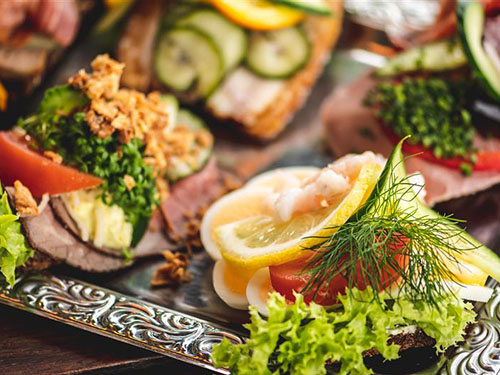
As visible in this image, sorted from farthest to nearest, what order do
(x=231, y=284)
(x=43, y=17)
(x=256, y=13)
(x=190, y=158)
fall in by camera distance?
(x=256, y=13) → (x=43, y=17) → (x=190, y=158) → (x=231, y=284)

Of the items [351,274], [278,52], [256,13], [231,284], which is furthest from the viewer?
[278,52]

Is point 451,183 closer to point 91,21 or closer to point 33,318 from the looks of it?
point 33,318

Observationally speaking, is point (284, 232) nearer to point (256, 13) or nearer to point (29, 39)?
point (256, 13)

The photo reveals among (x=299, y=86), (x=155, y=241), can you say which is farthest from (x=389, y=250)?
(x=299, y=86)

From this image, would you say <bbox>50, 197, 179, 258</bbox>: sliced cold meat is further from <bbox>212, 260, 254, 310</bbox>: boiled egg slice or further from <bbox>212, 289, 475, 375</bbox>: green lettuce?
<bbox>212, 289, 475, 375</bbox>: green lettuce

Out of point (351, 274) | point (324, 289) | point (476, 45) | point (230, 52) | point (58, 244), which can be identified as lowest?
point (58, 244)

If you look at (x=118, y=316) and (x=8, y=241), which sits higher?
→ (x=8, y=241)

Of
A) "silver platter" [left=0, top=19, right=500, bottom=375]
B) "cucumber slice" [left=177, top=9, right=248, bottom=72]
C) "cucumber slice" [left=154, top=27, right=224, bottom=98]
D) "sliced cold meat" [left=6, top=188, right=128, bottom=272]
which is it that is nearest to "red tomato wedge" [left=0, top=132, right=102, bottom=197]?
"sliced cold meat" [left=6, top=188, right=128, bottom=272]
